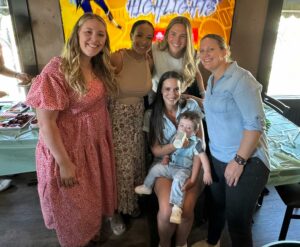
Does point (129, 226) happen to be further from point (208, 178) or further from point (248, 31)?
point (248, 31)

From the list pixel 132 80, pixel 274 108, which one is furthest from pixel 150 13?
pixel 274 108

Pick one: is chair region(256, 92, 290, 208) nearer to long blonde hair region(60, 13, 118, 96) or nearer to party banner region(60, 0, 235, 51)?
party banner region(60, 0, 235, 51)

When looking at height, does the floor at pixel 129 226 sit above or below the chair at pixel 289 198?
below

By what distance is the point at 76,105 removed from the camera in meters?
1.29

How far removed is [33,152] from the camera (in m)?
1.72

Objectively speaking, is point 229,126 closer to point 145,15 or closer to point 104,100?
point 104,100

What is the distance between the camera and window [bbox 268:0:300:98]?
255cm

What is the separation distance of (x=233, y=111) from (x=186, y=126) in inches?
14.9

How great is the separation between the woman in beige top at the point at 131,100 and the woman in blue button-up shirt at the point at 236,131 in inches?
18.6

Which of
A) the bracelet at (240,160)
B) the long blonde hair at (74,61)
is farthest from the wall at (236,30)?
the bracelet at (240,160)

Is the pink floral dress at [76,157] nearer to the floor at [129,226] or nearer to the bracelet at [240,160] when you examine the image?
the floor at [129,226]

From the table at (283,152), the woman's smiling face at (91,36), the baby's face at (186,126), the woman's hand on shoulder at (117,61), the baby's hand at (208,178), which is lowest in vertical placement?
the baby's hand at (208,178)

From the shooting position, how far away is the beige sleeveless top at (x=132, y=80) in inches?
59.6

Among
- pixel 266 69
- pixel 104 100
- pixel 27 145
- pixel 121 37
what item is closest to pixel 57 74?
pixel 104 100
